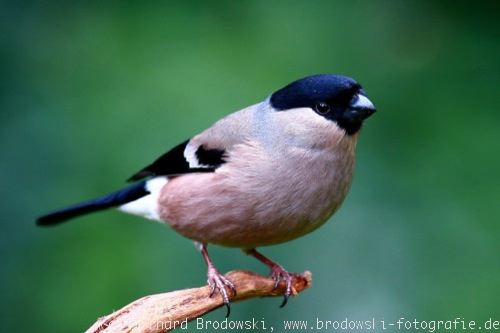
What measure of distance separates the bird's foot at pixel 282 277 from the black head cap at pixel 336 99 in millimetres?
792

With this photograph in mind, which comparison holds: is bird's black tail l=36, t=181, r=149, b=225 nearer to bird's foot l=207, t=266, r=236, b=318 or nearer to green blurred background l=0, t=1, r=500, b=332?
green blurred background l=0, t=1, r=500, b=332

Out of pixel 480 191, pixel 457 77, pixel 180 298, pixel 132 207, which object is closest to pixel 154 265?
pixel 132 207

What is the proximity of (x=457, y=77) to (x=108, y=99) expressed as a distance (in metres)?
2.08

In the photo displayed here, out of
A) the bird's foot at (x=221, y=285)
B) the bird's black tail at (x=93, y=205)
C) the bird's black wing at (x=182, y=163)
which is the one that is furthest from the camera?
the bird's black tail at (x=93, y=205)

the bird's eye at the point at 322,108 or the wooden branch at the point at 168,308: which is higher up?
the bird's eye at the point at 322,108

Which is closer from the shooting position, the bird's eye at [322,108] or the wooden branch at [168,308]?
the wooden branch at [168,308]

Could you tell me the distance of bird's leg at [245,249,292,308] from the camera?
401 cm

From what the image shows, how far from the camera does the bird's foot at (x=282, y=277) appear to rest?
13.1 ft

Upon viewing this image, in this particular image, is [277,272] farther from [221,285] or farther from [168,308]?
[168,308]

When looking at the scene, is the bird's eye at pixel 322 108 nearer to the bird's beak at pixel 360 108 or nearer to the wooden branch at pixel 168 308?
the bird's beak at pixel 360 108

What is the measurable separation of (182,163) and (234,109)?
692 mm

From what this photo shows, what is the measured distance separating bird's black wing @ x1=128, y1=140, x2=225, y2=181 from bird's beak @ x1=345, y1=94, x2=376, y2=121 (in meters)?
0.66

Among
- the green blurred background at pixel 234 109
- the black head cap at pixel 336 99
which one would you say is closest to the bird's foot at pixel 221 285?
the green blurred background at pixel 234 109

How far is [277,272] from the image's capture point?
4070 millimetres
